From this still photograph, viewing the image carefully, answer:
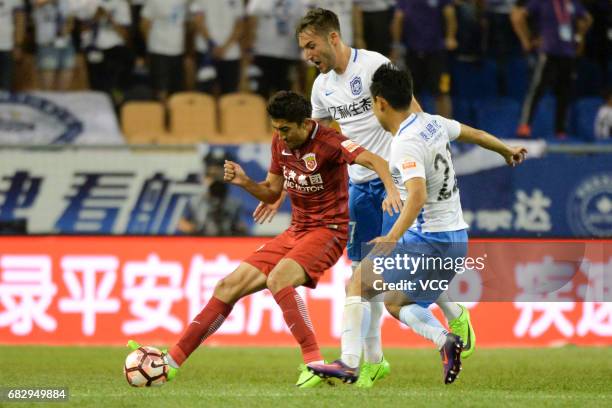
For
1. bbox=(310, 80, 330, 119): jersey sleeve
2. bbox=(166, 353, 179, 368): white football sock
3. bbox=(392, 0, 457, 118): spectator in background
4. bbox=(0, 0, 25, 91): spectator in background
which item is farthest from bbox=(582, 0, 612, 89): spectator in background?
bbox=(166, 353, 179, 368): white football sock

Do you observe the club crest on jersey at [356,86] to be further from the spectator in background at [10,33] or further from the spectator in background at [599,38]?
the spectator in background at [599,38]

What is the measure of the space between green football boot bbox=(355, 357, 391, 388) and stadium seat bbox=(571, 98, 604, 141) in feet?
22.5

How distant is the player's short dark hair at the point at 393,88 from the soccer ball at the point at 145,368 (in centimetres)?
203

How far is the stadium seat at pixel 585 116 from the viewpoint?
13766 mm

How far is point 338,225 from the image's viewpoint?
721 cm

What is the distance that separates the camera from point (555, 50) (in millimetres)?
13977

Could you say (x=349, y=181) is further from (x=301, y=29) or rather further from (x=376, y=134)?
(x=301, y=29)

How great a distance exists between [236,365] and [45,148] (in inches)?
154

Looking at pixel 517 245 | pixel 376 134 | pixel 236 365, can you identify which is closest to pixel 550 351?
pixel 517 245

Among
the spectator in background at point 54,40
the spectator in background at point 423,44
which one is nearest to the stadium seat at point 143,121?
the spectator in background at point 54,40

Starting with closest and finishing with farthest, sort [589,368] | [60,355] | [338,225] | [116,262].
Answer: [338,225]
[589,368]
[60,355]
[116,262]

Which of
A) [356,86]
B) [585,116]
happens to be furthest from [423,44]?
[356,86]

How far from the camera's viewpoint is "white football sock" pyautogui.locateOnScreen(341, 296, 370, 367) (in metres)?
6.80

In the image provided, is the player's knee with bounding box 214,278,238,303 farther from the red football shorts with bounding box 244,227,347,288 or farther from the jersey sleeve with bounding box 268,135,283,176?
the jersey sleeve with bounding box 268,135,283,176
